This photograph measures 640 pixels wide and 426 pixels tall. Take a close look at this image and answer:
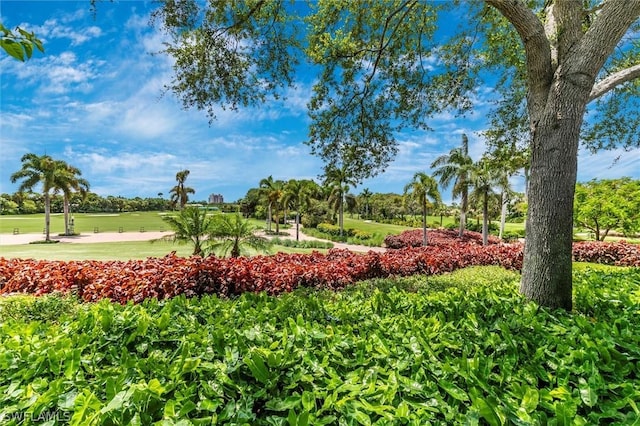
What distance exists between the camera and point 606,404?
159 centimetres

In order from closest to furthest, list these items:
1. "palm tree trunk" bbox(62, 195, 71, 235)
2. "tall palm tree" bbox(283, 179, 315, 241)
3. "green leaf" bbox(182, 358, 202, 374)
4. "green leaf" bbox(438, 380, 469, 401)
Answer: "green leaf" bbox(438, 380, 469, 401) < "green leaf" bbox(182, 358, 202, 374) < "palm tree trunk" bbox(62, 195, 71, 235) < "tall palm tree" bbox(283, 179, 315, 241)

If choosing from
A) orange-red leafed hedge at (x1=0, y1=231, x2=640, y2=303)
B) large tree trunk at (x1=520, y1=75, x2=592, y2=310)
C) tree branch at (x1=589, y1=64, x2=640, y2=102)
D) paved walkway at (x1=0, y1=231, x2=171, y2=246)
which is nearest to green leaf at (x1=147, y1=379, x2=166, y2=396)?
A: large tree trunk at (x1=520, y1=75, x2=592, y2=310)

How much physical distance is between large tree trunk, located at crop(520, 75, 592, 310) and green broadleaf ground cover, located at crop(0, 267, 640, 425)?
3.96 feet

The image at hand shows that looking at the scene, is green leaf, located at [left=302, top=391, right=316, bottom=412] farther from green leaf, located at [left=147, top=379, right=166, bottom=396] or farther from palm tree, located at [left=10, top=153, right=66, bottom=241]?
palm tree, located at [left=10, top=153, right=66, bottom=241]

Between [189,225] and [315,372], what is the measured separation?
13.3 m

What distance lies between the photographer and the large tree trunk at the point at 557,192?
3.91 metres

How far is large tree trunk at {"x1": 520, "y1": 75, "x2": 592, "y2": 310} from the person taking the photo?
154 inches

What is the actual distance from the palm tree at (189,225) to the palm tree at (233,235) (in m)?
0.37

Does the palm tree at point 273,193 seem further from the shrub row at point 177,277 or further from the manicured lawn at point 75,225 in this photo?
the shrub row at point 177,277

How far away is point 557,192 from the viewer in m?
3.92

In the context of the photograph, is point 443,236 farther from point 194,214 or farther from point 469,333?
point 469,333

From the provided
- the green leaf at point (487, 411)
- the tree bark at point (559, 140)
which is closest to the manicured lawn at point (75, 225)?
the tree bark at point (559, 140)

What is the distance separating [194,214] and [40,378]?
13.0 meters

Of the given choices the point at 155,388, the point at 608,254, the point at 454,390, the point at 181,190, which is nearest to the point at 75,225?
the point at 181,190
